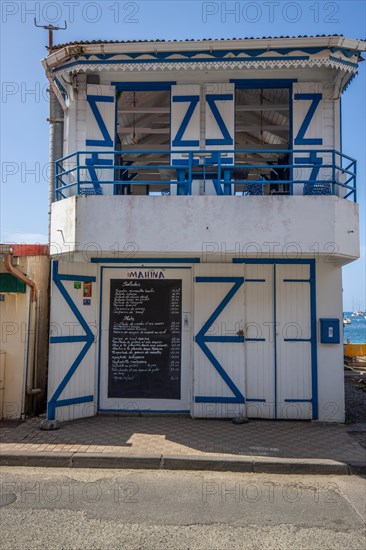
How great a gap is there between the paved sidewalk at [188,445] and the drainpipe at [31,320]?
707 millimetres

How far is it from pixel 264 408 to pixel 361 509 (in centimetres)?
371

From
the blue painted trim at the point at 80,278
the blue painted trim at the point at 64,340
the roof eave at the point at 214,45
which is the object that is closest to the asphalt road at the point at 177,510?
the blue painted trim at the point at 64,340

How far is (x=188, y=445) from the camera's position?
24.8 feet

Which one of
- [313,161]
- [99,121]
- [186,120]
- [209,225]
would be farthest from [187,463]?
[99,121]

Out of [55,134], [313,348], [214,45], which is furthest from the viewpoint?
[55,134]

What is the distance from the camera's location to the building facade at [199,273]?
896cm

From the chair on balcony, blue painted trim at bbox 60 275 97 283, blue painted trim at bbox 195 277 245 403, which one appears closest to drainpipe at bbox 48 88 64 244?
blue painted trim at bbox 60 275 97 283

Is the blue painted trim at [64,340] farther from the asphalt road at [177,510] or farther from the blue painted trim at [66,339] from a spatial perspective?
the asphalt road at [177,510]

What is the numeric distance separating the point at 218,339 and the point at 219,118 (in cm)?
454

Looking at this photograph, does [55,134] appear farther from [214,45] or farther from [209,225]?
[209,225]

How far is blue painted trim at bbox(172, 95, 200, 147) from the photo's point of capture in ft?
31.7

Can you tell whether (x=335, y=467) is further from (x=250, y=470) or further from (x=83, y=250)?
(x=83, y=250)

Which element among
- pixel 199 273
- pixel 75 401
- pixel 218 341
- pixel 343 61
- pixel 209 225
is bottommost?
pixel 75 401

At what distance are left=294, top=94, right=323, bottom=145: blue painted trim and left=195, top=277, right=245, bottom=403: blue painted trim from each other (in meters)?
3.10
